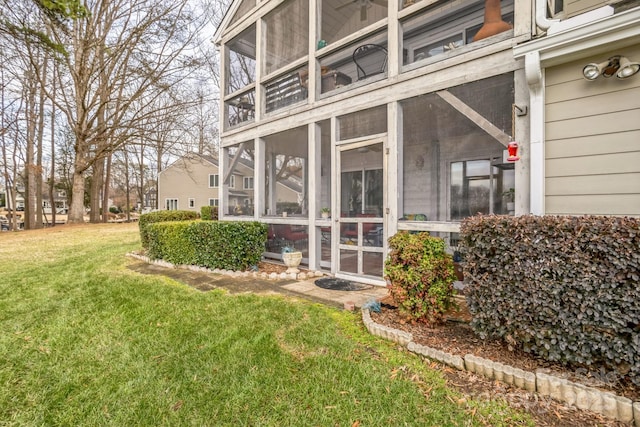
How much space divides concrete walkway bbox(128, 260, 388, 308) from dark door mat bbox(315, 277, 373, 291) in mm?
91

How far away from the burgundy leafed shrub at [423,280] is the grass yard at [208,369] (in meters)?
0.50

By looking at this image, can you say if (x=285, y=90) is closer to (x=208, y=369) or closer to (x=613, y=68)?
(x=613, y=68)

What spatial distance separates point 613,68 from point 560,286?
240cm

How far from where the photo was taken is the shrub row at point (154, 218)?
331 inches

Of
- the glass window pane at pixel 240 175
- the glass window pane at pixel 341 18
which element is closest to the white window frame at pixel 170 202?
the glass window pane at pixel 240 175

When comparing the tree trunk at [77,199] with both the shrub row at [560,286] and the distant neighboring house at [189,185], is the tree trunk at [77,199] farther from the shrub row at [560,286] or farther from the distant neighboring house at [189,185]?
the shrub row at [560,286]

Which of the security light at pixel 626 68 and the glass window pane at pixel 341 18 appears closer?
the security light at pixel 626 68

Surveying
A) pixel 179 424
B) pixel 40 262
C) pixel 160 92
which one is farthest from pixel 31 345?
pixel 160 92

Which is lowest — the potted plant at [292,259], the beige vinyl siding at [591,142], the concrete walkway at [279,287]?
the concrete walkway at [279,287]

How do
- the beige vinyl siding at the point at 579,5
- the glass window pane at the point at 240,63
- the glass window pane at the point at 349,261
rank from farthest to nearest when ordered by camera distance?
the glass window pane at the point at 240,63 → the glass window pane at the point at 349,261 → the beige vinyl siding at the point at 579,5

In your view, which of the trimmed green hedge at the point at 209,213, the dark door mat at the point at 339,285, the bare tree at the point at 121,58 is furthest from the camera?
the bare tree at the point at 121,58

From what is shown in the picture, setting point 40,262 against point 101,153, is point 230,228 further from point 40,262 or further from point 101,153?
point 101,153

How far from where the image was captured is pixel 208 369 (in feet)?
8.59

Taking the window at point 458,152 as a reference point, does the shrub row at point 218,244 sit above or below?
below
